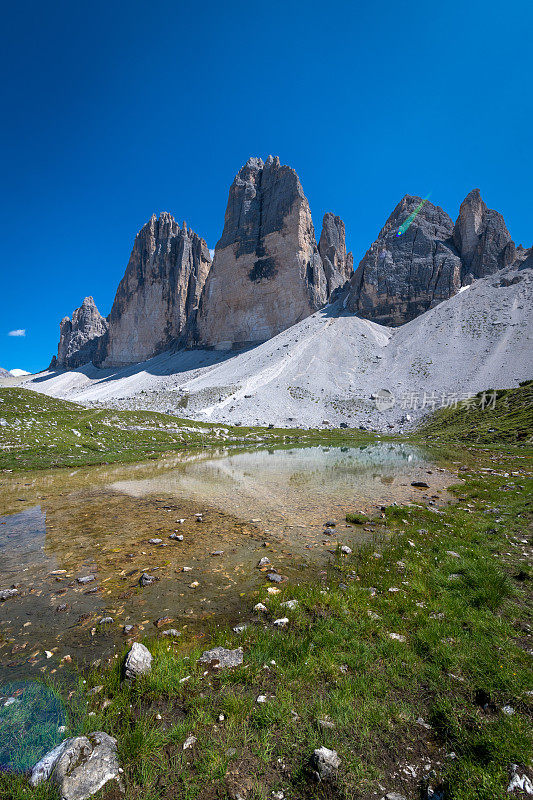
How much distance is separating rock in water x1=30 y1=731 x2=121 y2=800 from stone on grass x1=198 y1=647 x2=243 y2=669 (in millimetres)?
1396

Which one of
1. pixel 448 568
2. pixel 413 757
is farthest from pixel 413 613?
pixel 413 757

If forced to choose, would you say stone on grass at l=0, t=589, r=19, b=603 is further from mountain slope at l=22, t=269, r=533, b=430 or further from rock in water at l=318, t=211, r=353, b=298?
rock in water at l=318, t=211, r=353, b=298

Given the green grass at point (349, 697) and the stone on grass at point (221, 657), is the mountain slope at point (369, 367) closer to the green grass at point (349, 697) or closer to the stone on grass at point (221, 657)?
the green grass at point (349, 697)

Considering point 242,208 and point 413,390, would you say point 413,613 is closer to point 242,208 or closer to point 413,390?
point 413,390

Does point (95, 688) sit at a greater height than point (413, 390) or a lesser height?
lesser

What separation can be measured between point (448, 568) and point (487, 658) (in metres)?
2.66

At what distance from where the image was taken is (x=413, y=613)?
5.13 m

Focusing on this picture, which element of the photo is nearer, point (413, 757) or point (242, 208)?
point (413, 757)

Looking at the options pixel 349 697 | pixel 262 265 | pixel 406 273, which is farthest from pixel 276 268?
pixel 349 697

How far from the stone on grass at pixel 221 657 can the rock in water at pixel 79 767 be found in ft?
4.58

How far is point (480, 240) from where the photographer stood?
96625 mm

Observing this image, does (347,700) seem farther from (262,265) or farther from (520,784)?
(262,265)

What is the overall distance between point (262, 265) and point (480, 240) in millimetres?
67667

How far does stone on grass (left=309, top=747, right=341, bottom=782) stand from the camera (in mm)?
2730
